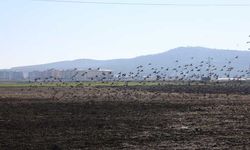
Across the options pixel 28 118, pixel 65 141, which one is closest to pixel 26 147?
pixel 65 141

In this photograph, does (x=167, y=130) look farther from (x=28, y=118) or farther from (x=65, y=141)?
(x=28, y=118)

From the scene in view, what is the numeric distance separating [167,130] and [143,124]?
2309 mm

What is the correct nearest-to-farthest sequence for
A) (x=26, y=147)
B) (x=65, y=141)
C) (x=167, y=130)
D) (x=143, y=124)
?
(x=26, y=147) → (x=65, y=141) → (x=167, y=130) → (x=143, y=124)

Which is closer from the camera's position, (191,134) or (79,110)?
(191,134)

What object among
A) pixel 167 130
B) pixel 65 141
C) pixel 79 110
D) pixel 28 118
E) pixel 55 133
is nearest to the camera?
pixel 65 141

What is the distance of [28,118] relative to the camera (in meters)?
28.1

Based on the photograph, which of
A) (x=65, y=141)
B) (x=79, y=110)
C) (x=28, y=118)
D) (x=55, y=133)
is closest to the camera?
(x=65, y=141)

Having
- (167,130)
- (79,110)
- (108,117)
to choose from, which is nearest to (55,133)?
(167,130)

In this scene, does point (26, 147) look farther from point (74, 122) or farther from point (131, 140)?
point (74, 122)

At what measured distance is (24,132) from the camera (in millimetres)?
22359

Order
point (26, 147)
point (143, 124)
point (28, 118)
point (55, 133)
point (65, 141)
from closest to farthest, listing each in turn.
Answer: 1. point (26, 147)
2. point (65, 141)
3. point (55, 133)
4. point (143, 124)
5. point (28, 118)

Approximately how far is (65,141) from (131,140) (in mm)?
2471

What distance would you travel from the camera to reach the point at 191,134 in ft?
72.2

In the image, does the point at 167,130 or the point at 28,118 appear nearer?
the point at 167,130
